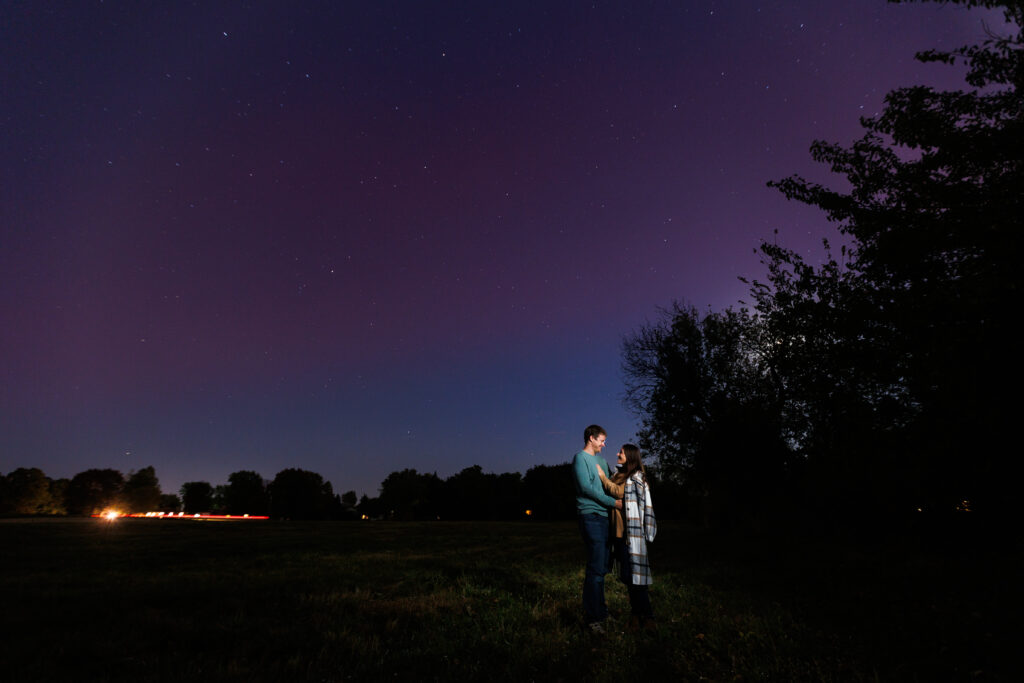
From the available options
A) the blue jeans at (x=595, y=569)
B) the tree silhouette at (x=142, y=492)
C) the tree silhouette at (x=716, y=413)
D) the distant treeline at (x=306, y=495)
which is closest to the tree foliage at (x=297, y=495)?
the distant treeline at (x=306, y=495)

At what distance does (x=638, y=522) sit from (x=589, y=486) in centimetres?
102

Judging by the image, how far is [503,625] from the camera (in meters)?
6.12

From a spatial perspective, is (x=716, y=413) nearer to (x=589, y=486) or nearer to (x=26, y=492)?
(x=589, y=486)

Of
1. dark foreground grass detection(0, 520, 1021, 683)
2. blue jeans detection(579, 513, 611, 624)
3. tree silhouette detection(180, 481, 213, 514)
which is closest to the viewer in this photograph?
dark foreground grass detection(0, 520, 1021, 683)

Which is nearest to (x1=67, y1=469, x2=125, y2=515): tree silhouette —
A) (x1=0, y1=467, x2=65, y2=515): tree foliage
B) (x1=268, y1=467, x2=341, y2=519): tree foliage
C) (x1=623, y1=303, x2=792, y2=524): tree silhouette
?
(x1=0, y1=467, x2=65, y2=515): tree foliage

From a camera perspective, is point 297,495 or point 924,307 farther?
point 297,495

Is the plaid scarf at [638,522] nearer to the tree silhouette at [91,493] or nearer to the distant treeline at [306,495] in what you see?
the distant treeline at [306,495]

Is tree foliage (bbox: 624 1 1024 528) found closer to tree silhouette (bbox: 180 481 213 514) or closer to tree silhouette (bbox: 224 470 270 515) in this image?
tree silhouette (bbox: 224 470 270 515)

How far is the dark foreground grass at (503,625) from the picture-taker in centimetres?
462

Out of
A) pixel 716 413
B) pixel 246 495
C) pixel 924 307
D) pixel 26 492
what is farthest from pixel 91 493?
pixel 924 307

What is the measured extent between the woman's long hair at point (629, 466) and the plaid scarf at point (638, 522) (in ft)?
0.29

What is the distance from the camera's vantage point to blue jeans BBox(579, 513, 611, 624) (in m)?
6.04

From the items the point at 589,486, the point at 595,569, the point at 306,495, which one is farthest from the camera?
the point at 306,495

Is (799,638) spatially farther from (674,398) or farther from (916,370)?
(674,398)
